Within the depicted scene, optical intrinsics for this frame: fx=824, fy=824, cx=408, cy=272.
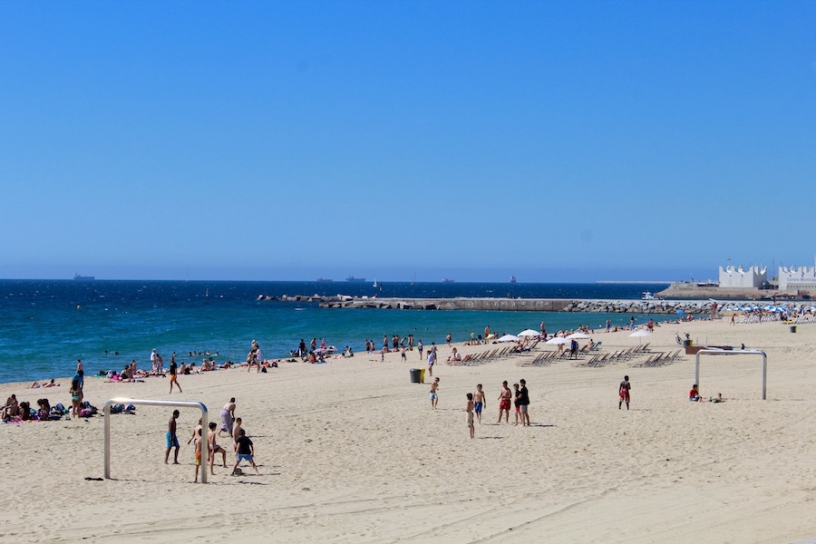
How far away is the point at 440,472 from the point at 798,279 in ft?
426

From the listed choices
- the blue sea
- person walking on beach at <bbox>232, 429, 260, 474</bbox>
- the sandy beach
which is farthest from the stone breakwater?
person walking on beach at <bbox>232, 429, 260, 474</bbox>

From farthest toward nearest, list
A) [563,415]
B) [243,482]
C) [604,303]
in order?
[604,303], [563,415], [243,482]

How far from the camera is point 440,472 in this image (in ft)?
41.3

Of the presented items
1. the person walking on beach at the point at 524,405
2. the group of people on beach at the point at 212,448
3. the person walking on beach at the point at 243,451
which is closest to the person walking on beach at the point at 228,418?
the group of people on beach at the point at 212,448

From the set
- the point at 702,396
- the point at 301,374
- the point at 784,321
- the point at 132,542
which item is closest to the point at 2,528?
the point at 132,542

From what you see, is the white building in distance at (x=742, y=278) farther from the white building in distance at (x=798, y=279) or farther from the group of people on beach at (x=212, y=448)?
the group of people on beach at (x=212, y=448)

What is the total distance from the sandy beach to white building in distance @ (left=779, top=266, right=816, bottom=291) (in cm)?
11210

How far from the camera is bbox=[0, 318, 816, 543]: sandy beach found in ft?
30.7

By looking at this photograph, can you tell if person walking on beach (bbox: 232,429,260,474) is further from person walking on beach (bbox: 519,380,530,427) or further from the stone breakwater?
the stone breakwater

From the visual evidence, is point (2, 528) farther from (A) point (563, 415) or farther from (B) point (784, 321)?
(B) point (784, 321)

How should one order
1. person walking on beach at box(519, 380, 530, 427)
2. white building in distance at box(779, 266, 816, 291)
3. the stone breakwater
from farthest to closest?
white building in distance at box(779, 266, 816, 291) → the stone breakwater → person walking on beach at box(519, 380, 530, 427)

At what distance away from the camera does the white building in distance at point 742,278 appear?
131m

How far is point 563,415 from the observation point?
1830cm

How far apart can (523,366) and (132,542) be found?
2219cm
